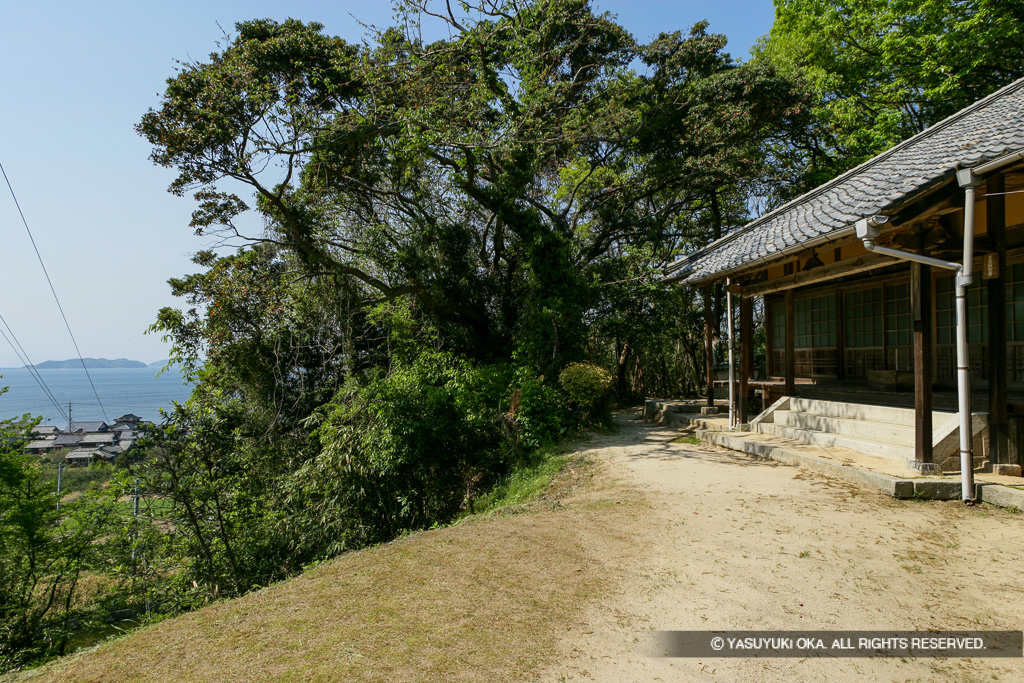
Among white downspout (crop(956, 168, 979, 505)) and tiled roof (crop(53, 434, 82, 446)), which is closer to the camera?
white downspout (crop(956, 168, 979, 505))

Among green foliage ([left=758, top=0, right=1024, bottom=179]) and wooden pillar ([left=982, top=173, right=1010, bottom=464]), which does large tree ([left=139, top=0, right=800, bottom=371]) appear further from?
wooden pillar ([left=982, top=173, right=1010, bottom=464])

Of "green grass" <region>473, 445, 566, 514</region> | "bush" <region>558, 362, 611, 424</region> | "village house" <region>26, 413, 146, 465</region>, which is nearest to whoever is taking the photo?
"green grass" <region>473, 445, 566, 514</region>

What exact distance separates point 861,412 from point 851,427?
29 centimetres

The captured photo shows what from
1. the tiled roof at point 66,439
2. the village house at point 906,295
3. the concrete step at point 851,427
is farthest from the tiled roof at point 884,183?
the tiled roof at point 66,439

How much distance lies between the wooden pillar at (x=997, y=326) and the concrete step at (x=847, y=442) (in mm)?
835

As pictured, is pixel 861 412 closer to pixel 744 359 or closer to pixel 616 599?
pixel 744 359

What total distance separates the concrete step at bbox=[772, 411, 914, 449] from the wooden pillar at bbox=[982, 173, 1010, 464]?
2.94 feet

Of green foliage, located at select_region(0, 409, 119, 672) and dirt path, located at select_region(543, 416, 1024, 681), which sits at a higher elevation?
dirt path, located at select_region(543, 416, 1024, 681)

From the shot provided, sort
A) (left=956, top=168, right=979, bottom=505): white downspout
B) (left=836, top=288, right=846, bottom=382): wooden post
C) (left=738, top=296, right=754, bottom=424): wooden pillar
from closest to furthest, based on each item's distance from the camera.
Answer: 1. (left=956, top=168, right=979, bottom=505): white downspout
2. (left=738, top=296, right=754, bottom=424): wooden pillar
3. (left=836, top=288, right=846, bottom=382): wooden post

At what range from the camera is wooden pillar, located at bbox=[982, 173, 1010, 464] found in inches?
234

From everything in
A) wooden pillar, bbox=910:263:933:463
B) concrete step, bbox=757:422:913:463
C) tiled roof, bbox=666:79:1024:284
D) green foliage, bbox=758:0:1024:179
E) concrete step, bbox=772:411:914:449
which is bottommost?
concrete step, bbox=757:422:913:463

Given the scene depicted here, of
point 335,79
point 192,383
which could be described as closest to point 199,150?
point 335,79

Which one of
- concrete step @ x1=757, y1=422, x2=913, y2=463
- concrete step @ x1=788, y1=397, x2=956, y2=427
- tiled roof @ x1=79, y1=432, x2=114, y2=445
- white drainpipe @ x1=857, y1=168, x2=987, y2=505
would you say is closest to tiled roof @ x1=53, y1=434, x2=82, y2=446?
tiled roof @ x1=79, y1=432, x2=114, y2=445

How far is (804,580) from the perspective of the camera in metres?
4.14
